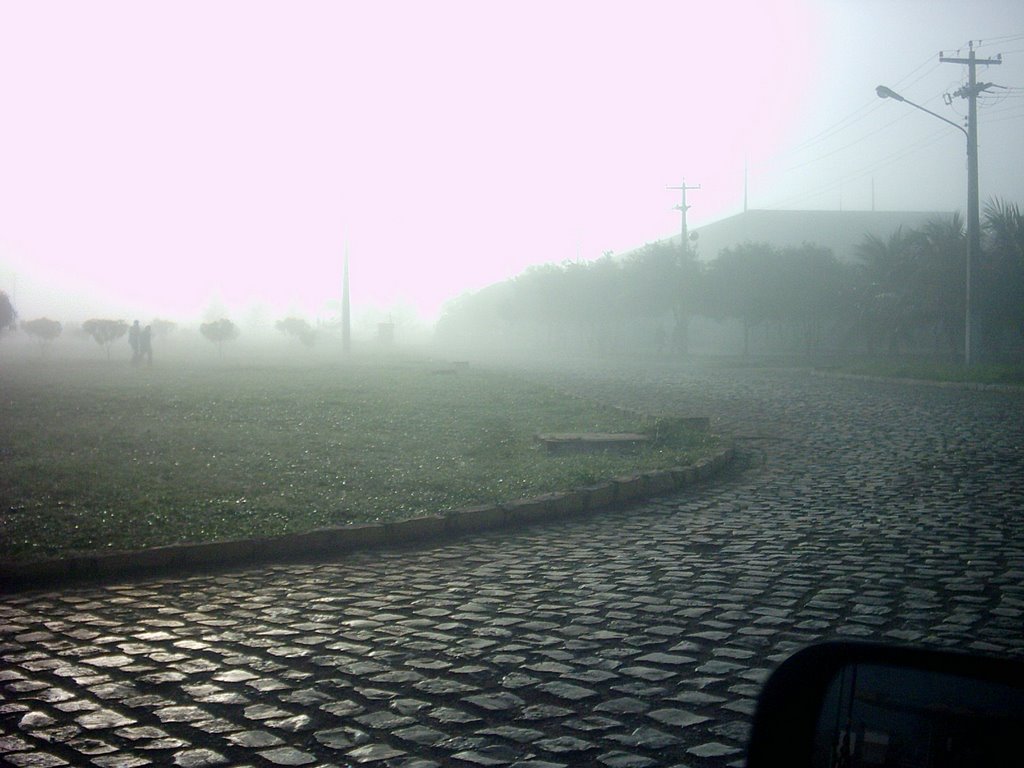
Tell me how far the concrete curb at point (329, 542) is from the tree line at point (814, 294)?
23.7 m

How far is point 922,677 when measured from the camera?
63.8 inches

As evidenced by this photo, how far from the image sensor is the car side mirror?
1.47m

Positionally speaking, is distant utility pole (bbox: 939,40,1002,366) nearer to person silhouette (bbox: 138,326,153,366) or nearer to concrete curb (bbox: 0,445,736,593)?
concrete curb (bbox: 0,445,736,593)

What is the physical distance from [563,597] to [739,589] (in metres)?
1.08

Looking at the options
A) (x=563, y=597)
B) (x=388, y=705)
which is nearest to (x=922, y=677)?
(x=388, y=705)

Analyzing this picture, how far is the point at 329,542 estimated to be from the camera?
7508 millimetres

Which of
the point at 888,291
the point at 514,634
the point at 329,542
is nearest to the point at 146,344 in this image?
the point at 888,291

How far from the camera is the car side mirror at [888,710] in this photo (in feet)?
4.83

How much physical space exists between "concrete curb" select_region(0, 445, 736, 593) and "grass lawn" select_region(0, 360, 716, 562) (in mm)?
213

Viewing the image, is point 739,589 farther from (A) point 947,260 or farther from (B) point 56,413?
(A) point 947,260

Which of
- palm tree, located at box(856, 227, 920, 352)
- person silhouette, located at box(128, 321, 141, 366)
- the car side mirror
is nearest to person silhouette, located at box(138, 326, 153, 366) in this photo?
person silhouette, located at box(128, 321, 141, 366)

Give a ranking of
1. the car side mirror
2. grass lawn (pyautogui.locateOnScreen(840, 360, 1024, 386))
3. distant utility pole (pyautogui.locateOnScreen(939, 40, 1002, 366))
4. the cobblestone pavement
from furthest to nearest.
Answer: distant utility pole (pyautogui.locateOnScreen(939, 40, 1002, 366))
grass lawn (pyautogui.locateOnScreen(840, 360, 1024, 386))
the cobblestone pavement
the car side mirror

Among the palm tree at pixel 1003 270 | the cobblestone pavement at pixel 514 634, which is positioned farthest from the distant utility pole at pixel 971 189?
the cobblestone pavement at pixel 514 634

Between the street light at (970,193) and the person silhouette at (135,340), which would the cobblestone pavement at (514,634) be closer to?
Answer: the street light at (970,193)
